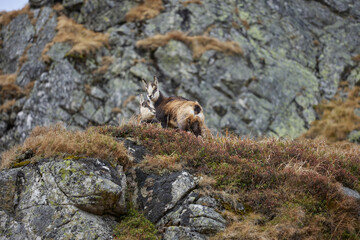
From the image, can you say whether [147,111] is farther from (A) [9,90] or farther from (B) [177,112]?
(A) [9,90]

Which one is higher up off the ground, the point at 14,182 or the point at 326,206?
the point at 14,182

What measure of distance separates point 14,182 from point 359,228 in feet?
22.7

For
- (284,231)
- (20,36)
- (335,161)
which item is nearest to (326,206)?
(284,231)

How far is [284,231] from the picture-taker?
7.05 metres

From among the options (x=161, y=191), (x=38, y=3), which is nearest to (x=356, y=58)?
(x=161, y=191)

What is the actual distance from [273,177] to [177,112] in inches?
160

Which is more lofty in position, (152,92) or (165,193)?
(165,193)

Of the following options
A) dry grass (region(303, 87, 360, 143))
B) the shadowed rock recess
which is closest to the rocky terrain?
the shadowed rock recess

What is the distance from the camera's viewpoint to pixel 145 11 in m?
32.8

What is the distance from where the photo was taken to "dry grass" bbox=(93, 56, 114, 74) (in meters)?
29.7

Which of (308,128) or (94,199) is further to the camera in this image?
(308,128)

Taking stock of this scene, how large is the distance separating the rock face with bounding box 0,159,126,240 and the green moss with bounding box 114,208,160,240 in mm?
176

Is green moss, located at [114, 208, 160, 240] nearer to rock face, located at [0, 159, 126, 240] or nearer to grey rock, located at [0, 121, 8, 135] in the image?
rock face, located at [0, 159, 126, 240]

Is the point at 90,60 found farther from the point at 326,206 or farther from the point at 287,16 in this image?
the point at 326,206
